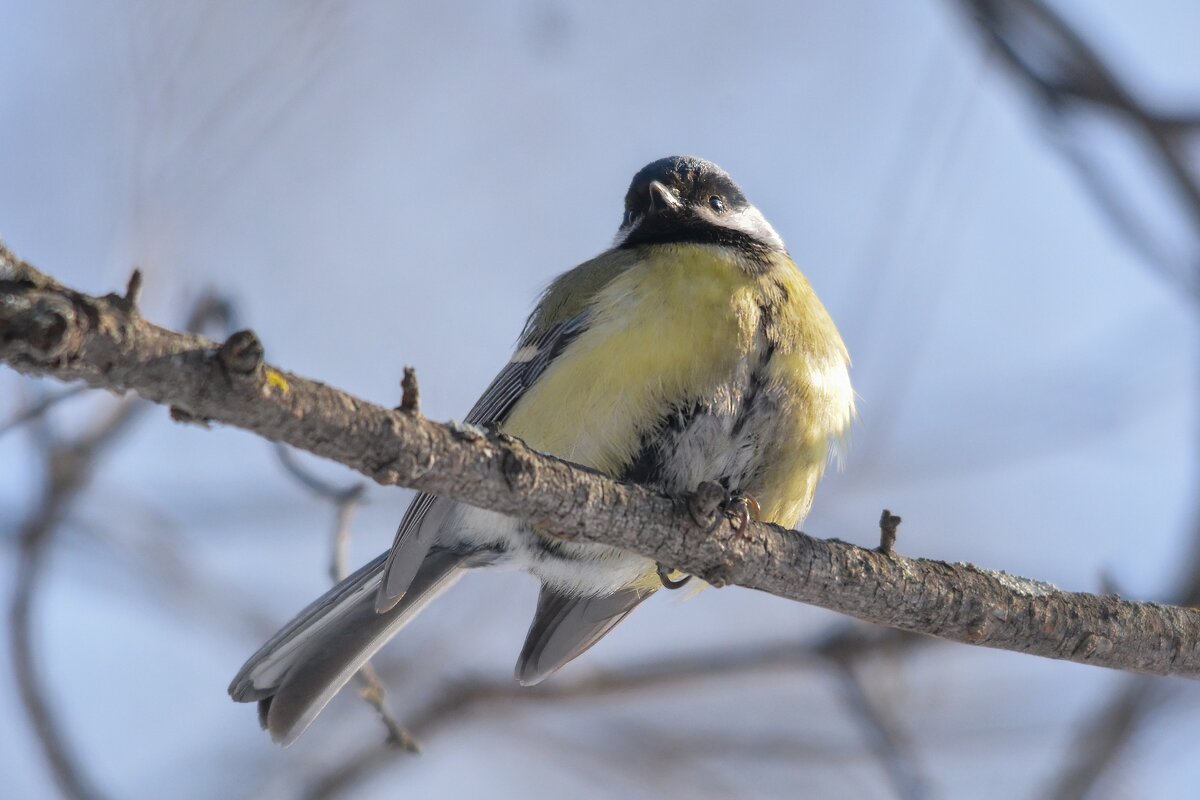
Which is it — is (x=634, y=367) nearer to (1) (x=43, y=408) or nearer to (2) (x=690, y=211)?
(2) (x=690, y=211)

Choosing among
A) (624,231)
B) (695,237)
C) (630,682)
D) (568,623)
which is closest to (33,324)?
(568,623)

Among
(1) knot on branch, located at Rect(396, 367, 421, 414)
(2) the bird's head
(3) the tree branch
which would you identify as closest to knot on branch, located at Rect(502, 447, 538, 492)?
(3) the tree branch

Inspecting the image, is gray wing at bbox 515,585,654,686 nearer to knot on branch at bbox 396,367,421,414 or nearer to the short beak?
the short beak

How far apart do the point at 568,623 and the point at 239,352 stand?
96.5 inches

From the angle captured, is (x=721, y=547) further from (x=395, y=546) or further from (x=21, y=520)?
(x=21, y=520)

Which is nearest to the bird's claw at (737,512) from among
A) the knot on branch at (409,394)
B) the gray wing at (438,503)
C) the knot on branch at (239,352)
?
the gray wing at (438,503)

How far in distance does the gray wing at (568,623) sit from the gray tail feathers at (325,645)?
1.32 ft

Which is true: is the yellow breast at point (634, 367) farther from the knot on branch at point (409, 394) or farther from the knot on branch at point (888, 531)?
the knot on branch at point (409, 394)

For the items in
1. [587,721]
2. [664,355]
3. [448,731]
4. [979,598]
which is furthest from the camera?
[587,721]

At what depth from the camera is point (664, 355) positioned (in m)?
3.27

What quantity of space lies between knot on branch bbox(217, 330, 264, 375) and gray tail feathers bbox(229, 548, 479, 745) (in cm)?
206

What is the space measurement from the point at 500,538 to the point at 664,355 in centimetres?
89

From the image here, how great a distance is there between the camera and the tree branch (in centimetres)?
168

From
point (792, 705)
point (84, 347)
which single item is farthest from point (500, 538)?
point (792, 705)
